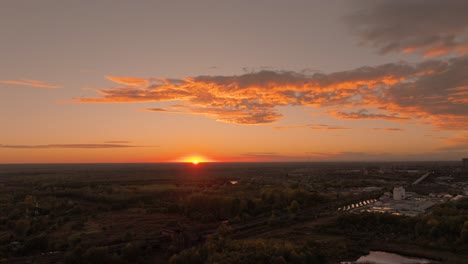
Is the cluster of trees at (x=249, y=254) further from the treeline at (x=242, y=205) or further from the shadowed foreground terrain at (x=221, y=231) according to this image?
the treeline at (x=242, y=205)

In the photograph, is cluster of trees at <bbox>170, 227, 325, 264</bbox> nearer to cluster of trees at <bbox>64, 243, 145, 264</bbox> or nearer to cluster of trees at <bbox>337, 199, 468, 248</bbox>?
cluster of trees at <bbox>64, 243, 145, 264</bbox>

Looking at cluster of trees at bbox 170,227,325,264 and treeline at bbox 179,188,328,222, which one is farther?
treeline at bbox 179,188,328,222

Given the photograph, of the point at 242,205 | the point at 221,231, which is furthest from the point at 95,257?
the point at 242,205

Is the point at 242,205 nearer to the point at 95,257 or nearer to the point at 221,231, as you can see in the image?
the point at 221,231

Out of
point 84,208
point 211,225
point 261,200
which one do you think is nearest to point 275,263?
point 211,225

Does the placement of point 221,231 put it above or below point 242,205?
below

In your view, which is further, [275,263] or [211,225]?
[211,225]

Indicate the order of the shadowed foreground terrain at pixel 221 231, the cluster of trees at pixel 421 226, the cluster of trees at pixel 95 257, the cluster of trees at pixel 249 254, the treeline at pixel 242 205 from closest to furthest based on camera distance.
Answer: the cluster of trees at pixel 249 254
the cluster of trees at pixel 95 257
the shadowed foreground terrain at pixel 221 231
the cluster of trees at pixel 421 226
the treeline at pixel 242 205

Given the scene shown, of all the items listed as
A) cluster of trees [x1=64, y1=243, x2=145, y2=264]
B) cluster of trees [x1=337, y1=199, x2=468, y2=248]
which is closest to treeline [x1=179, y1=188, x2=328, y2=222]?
cluster of trees [x1=337, y1=199, x2=468, y2=248]

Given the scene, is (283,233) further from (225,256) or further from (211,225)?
(225,256)

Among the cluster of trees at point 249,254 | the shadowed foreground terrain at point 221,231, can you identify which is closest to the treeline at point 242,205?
the shadowed foreground terrain at point 221,231

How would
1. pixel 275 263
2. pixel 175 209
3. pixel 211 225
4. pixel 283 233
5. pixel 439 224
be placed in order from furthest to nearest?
pixel 175 209
pixel 211 225
pixel 283 233
pixel 439 224
pixel 275 263
